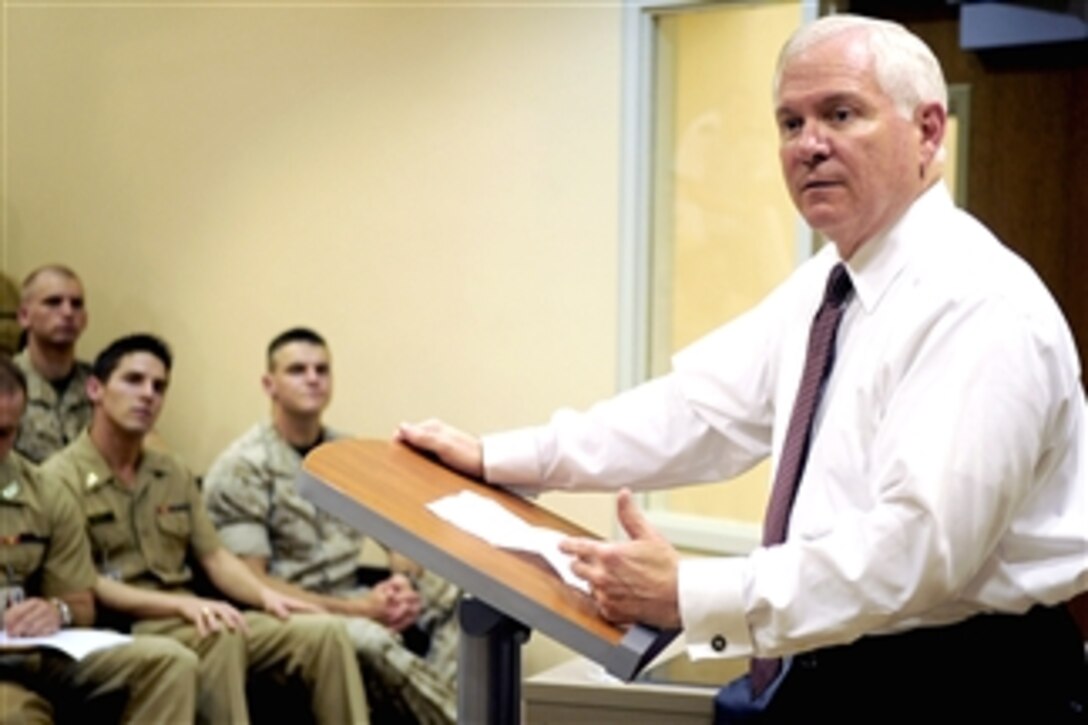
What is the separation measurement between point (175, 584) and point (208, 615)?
217 mm

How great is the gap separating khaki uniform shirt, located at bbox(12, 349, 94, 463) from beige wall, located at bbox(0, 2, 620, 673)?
0.66 m

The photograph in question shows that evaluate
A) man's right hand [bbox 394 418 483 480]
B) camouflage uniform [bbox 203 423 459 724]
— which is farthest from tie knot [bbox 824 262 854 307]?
camouflage uniform [bbox 203 423 459 724]

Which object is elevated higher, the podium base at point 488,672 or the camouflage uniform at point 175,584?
the podium base at point 488,672

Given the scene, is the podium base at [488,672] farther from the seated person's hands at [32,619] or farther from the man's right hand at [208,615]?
the man's right hand at [208,615]

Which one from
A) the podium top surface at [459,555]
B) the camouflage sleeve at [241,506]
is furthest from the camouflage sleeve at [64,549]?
the podium top surface at [459,555]

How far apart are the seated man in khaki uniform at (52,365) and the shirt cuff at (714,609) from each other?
338cm

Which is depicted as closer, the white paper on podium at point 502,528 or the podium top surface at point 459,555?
the podium top surface at point 459,555

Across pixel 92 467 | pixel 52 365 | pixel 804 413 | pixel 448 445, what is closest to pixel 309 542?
pixel 92 467

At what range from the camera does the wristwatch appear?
3462 millimetres

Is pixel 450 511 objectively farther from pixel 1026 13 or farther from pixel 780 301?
pixel 1026 13

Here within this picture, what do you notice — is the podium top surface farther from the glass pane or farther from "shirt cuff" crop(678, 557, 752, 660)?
the glass pane

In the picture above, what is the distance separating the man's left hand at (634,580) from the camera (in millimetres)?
1393

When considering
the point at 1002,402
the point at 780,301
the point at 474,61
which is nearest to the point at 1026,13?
the point at 474,61

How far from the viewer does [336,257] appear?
4824 mm
